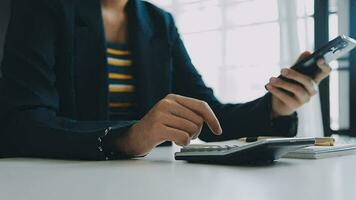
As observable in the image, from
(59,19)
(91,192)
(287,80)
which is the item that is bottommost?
(91,192)

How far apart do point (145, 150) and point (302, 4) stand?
1865 mm

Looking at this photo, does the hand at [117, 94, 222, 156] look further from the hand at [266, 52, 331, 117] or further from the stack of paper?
the hand at [266, 52, 331, 117]

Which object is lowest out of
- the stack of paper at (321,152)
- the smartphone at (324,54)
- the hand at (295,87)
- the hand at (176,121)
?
the stack of paper at (321,152)

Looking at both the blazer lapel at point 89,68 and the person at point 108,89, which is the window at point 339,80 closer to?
the person at point 108,89

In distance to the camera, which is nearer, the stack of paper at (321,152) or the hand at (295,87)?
the stack of paper at (321,152)

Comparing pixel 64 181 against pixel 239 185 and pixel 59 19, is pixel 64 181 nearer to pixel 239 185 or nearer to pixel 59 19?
pixel 239 185

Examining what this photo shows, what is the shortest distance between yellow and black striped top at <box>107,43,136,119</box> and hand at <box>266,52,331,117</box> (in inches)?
14.6

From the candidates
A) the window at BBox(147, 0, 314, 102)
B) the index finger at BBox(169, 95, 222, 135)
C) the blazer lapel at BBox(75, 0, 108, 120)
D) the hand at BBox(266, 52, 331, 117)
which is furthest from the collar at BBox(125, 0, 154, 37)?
the window at BBox(147, 0, 314, 102)

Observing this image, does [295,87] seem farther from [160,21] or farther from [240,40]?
[240,40]

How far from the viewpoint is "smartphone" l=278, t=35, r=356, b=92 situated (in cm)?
85

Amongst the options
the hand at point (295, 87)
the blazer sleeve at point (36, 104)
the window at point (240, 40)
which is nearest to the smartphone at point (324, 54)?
the hand at point (295, 87)

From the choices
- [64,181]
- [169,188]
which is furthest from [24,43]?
[169,188]

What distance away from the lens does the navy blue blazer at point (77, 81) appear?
88 centimetres

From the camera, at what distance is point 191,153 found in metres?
0.78
